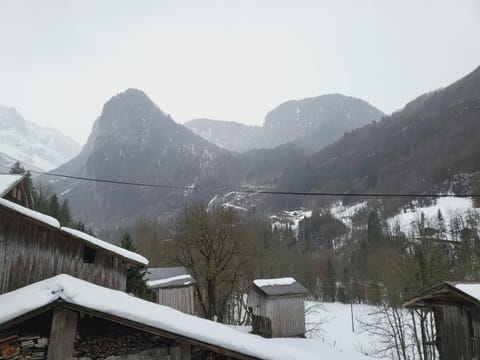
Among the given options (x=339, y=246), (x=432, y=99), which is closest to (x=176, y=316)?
(x=339, y=246)

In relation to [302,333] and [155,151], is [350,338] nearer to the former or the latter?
[302,333]

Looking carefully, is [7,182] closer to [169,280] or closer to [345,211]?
[169,280]

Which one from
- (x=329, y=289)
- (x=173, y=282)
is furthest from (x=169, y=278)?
(x=329, y=289)

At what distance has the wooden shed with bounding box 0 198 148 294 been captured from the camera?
32.7 feet

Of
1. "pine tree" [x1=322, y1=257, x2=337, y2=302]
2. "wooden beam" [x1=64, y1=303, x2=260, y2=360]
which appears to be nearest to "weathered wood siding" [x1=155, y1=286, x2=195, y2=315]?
"wooden beam" [x1=64, y1=303, x2=260, y2=360]

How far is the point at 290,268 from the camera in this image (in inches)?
1898

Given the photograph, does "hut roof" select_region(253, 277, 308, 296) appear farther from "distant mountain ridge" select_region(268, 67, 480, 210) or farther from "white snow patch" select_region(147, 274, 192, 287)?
"distant mountain ridge" select_region(268, 67, 480, 210)

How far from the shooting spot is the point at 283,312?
25531mm

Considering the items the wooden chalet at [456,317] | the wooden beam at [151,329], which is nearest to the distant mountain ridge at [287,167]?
the wooden chalet at [456,317]

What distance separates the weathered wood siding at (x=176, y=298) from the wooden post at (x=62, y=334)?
868 inches

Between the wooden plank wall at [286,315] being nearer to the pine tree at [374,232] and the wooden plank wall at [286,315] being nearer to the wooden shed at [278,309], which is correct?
the wooden shed at [278,309]

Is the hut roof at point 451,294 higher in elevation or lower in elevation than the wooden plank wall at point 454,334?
higher

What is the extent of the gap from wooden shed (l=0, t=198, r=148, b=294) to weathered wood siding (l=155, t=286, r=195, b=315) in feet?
47.1

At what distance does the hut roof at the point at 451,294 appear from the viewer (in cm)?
1051
